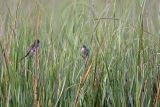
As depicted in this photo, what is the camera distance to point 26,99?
1845 millimetres

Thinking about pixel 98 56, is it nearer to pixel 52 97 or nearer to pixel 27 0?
pixel 52 97

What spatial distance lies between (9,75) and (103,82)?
16.9 inches

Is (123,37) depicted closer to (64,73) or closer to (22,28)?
(64,73)

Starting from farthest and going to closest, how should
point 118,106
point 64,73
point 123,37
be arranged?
point 123,37 < point 64,73 < point 118,106

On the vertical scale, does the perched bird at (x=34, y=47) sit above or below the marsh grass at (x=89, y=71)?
above

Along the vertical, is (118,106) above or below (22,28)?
below

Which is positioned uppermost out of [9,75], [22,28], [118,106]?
[22,28]

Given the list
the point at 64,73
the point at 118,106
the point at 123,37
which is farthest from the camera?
the point at 123,37

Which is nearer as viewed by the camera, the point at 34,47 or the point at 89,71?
the point at 89,71

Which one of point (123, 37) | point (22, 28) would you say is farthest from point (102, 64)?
point (22, 28)

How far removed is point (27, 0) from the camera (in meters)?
3.00

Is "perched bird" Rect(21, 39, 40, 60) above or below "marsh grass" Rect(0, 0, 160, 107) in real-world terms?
above

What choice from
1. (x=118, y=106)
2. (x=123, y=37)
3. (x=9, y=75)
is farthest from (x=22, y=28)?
(x=118, y=106)

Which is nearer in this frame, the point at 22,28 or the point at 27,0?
the point at 22,28
